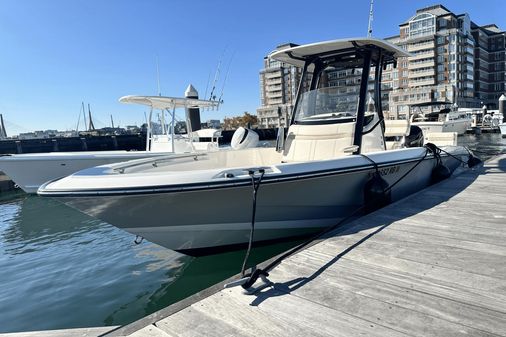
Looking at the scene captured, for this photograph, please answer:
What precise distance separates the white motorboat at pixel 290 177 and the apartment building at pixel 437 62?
66.0 metres

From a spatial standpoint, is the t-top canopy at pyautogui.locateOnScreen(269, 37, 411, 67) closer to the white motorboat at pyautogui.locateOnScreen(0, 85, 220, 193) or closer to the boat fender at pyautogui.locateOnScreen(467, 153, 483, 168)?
the boat fender at pyautogui.locateOnScreen(467, 153, 483, 168)

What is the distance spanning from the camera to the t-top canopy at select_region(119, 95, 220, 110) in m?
12.1

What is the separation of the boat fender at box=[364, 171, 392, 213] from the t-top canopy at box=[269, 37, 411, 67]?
2.21 metres

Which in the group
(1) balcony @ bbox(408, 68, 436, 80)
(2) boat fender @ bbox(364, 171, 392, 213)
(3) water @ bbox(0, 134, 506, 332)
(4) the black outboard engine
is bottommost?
(3) water @ bbox(0, 134, 506, 332)

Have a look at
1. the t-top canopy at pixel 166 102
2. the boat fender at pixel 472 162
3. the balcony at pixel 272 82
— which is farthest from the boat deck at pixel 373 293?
the balcony at pixel 272 82

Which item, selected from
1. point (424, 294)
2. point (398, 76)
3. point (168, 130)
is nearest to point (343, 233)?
point (424, 294)

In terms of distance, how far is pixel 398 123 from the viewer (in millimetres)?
7605

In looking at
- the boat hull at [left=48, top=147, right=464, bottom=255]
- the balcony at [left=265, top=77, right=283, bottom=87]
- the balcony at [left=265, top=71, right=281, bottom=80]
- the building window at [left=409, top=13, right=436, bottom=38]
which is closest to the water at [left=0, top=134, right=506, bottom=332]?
the boat hull at [left=48, top=147, right=464, bottom=255]

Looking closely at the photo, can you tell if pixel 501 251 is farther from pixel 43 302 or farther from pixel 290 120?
pixel 43 302

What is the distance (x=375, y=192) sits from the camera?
4.93 m

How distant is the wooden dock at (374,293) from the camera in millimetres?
2334

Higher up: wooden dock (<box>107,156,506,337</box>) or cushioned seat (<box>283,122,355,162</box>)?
cushioned seat (<box>283,122,355,162</box>)

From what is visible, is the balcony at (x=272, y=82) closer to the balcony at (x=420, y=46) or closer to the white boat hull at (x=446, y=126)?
the balcony at (x=420, y=46)

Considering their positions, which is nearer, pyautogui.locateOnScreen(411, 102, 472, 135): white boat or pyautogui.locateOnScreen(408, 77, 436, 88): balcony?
pyautogui.locateOnScreen(411, 102, 472, 135): white boat
